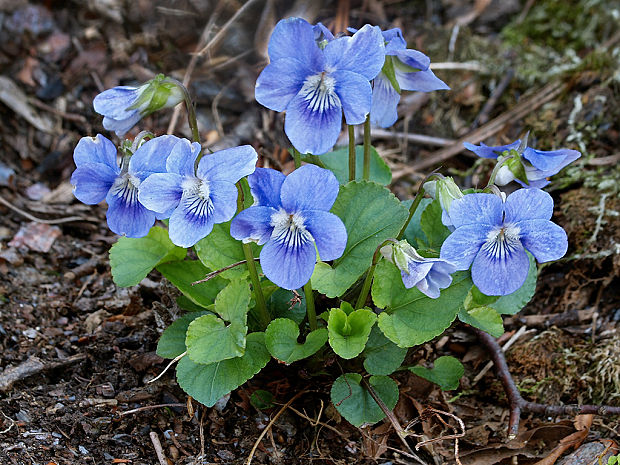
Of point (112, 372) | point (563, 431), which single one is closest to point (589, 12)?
point (563, 431)

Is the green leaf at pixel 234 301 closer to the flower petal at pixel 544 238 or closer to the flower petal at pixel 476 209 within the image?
the flower petal at pixel 476 209

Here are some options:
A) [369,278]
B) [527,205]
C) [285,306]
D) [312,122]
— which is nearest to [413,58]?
[312,122]

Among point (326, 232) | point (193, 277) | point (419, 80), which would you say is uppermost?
point (419, 80)

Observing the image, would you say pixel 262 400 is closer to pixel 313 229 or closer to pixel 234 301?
pixel 234 301

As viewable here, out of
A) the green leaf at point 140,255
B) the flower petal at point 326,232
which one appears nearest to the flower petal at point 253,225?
the flower petal at point 326,232

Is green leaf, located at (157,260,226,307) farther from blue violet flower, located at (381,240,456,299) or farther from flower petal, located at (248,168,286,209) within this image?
blue violet flower, located at (381,240,456,299)

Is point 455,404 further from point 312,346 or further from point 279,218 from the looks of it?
point 279,218

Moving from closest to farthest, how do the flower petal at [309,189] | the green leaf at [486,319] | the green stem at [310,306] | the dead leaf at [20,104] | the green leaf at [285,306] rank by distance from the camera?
the flower petal at [309,189], the green stem at [310,306], the green leaf at [486,319], the green leaf at [285,306], the dead leaf at [20,104]
